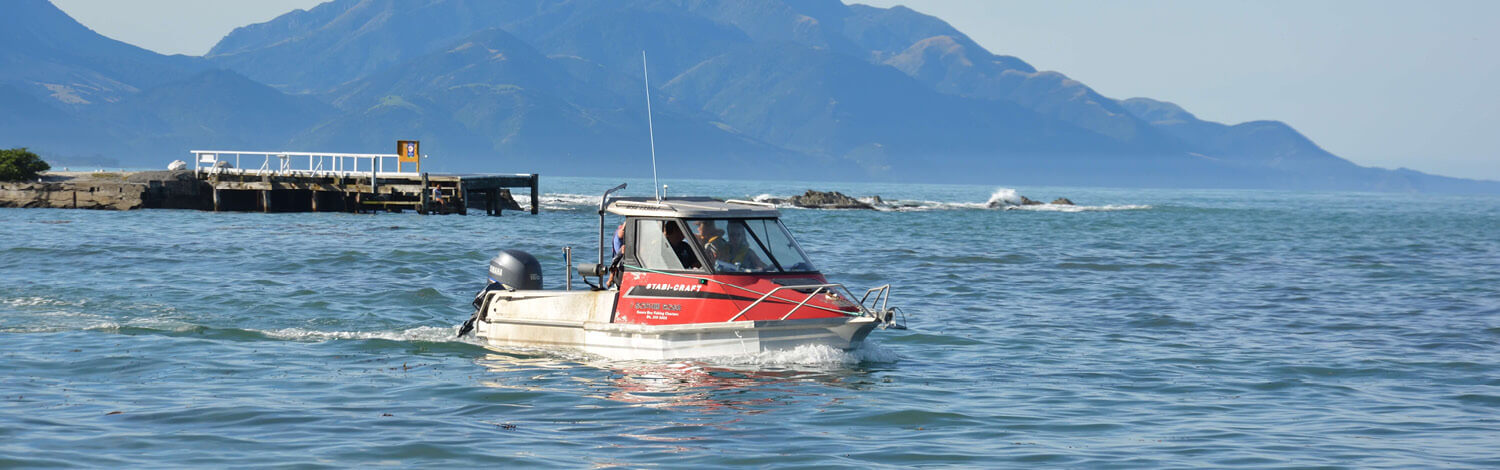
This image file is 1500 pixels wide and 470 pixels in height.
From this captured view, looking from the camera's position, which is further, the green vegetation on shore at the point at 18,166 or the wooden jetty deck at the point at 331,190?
the green vegetation on shore at the point at 18,166

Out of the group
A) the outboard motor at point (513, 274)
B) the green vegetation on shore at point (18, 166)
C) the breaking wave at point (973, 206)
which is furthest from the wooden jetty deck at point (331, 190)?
the outboard motor at point (513, 274)

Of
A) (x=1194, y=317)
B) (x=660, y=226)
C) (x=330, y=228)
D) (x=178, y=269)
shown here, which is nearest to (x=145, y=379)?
(x=660, y=226)

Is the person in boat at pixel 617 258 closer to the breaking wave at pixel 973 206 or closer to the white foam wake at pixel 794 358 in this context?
the white foam wake at pixel 794 358

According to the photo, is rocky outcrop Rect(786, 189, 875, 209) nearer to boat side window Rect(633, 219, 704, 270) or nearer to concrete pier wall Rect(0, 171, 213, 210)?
concrete pier wall Rect(0, 171, 213, 210)

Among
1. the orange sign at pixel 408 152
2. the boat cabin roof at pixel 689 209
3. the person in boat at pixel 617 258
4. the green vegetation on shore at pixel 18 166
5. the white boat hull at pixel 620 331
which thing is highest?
the orange sign at pixel 408 152

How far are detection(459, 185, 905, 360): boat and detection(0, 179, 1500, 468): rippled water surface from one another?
1.01 ft

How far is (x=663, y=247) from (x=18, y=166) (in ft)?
168

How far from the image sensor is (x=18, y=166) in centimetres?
5616

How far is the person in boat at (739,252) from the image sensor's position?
14.9 metres

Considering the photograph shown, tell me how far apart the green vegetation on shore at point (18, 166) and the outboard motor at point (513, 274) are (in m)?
47.2

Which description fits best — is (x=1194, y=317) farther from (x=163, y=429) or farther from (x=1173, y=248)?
(x=1173, y=248)

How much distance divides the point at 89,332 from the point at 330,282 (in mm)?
7905

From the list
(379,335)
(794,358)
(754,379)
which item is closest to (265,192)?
(379,335)

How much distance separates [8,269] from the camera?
83.4 feet
